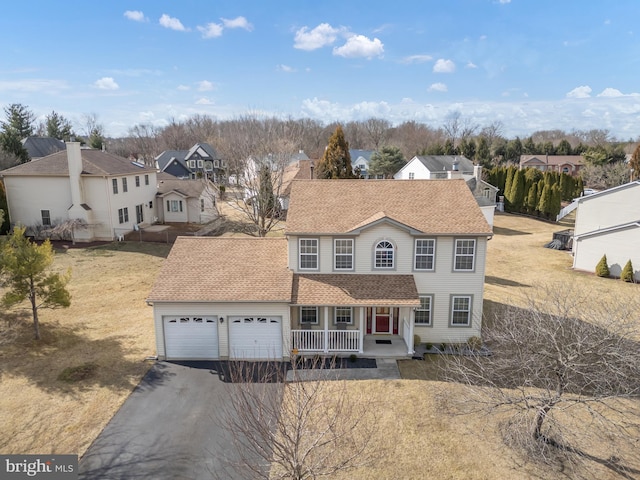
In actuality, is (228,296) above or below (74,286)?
above

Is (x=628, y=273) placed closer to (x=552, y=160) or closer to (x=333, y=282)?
(x=333, y=282)

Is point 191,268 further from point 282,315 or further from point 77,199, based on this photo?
point 77,199

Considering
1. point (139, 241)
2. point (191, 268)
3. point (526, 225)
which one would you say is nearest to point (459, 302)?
point (191, 268)

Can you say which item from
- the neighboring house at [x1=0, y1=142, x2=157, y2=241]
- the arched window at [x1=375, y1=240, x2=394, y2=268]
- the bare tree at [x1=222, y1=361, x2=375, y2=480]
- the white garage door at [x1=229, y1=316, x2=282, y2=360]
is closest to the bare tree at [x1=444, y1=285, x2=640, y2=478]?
the bare tree at [x1=222, y1=361, x2=375, y2=480]

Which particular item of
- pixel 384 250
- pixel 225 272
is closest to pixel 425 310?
pixel 384 250

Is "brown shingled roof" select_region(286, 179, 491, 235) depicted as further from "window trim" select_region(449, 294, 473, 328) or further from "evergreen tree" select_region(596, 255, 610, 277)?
"evergreen tree" select_region(596, 255, 610, 277)
